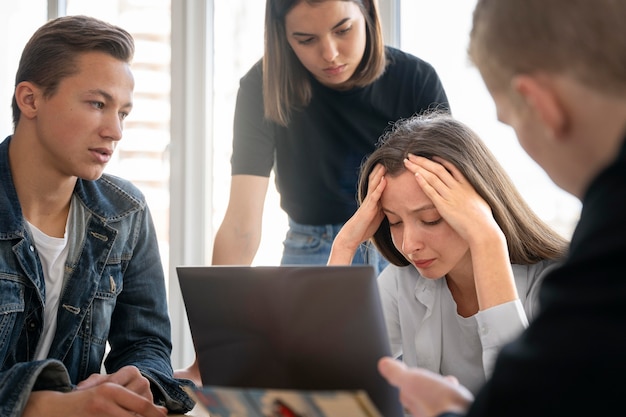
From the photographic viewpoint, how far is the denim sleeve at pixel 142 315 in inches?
61.0

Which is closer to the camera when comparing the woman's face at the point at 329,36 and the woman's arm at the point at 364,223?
the woman's arm at the point at 364,223

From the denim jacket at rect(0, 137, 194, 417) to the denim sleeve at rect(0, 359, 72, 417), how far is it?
17 cm

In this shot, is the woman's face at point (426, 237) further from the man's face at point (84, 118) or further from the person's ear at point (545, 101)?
the person's ear at point (545, 101)

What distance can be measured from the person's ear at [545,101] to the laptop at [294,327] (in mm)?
329

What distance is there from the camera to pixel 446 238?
1.52 meters

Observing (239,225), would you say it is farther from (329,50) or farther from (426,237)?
(426,237)

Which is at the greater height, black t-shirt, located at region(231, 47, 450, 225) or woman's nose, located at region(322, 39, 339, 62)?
woman's nose, located at region(322, 39, 339, 62)

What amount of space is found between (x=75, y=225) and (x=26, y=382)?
46 centimetres

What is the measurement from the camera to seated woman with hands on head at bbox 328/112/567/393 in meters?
1.48

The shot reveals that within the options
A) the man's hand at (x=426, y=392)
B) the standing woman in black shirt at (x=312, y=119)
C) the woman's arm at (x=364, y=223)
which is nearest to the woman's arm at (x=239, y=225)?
the standing woman in black shirt at (x=312, y=119)

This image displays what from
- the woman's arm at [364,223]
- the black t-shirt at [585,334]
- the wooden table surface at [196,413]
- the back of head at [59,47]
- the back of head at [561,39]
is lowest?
the wooden table surface at [196,413]

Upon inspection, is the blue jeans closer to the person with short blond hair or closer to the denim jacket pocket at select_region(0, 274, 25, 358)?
the denim jacket pocket at select_region(0, 274, 25, 358)

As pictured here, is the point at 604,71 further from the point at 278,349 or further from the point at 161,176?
the point at 161,176

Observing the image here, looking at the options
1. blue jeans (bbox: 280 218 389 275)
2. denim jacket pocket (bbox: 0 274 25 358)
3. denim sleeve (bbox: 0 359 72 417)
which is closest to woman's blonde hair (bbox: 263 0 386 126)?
blue jeans (bbox: 280 218 389 275)
